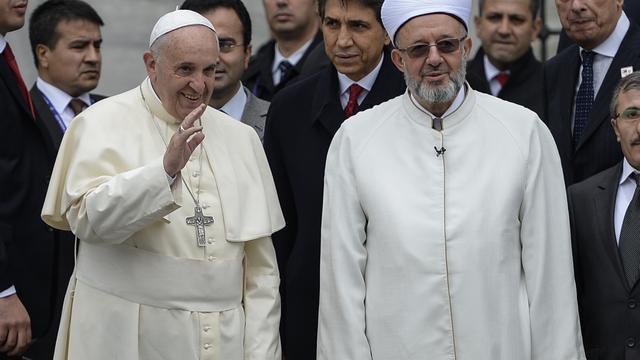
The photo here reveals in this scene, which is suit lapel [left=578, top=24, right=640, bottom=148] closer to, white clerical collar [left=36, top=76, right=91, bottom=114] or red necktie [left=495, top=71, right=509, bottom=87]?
red necktie [left=495, top=71, right=509, bottom=87]

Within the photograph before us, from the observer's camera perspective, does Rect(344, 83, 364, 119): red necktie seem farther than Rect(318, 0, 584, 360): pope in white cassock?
Yes

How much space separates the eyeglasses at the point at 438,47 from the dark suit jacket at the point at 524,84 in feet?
4.63

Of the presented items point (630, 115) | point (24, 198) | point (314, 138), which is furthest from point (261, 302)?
point (630, 115)

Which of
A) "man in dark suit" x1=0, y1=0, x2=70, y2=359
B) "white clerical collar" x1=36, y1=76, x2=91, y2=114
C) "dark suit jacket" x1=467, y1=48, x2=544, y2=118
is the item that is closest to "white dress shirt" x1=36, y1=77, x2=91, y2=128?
"white clerical collar" x1=36, y1=76, x2=91, y2=114

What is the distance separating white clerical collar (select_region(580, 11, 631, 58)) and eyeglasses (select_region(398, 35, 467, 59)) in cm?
153

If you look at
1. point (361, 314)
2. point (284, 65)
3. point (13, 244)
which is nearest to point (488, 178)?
point (361, 314)

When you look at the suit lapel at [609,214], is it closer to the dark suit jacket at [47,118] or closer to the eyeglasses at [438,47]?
the eyeglasses at [438,47]

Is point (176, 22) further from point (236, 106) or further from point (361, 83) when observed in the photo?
point (236, 106)

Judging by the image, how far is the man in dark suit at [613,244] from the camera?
212 inches

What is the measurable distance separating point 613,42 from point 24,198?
117 inches

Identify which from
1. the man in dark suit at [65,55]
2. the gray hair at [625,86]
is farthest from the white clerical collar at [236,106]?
the gray hair at [625,86]

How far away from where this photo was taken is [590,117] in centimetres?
623

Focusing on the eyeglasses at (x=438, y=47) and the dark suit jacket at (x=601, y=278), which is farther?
the dark suit jacket at (x=601, y=278)

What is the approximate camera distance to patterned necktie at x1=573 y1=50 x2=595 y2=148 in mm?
6336
